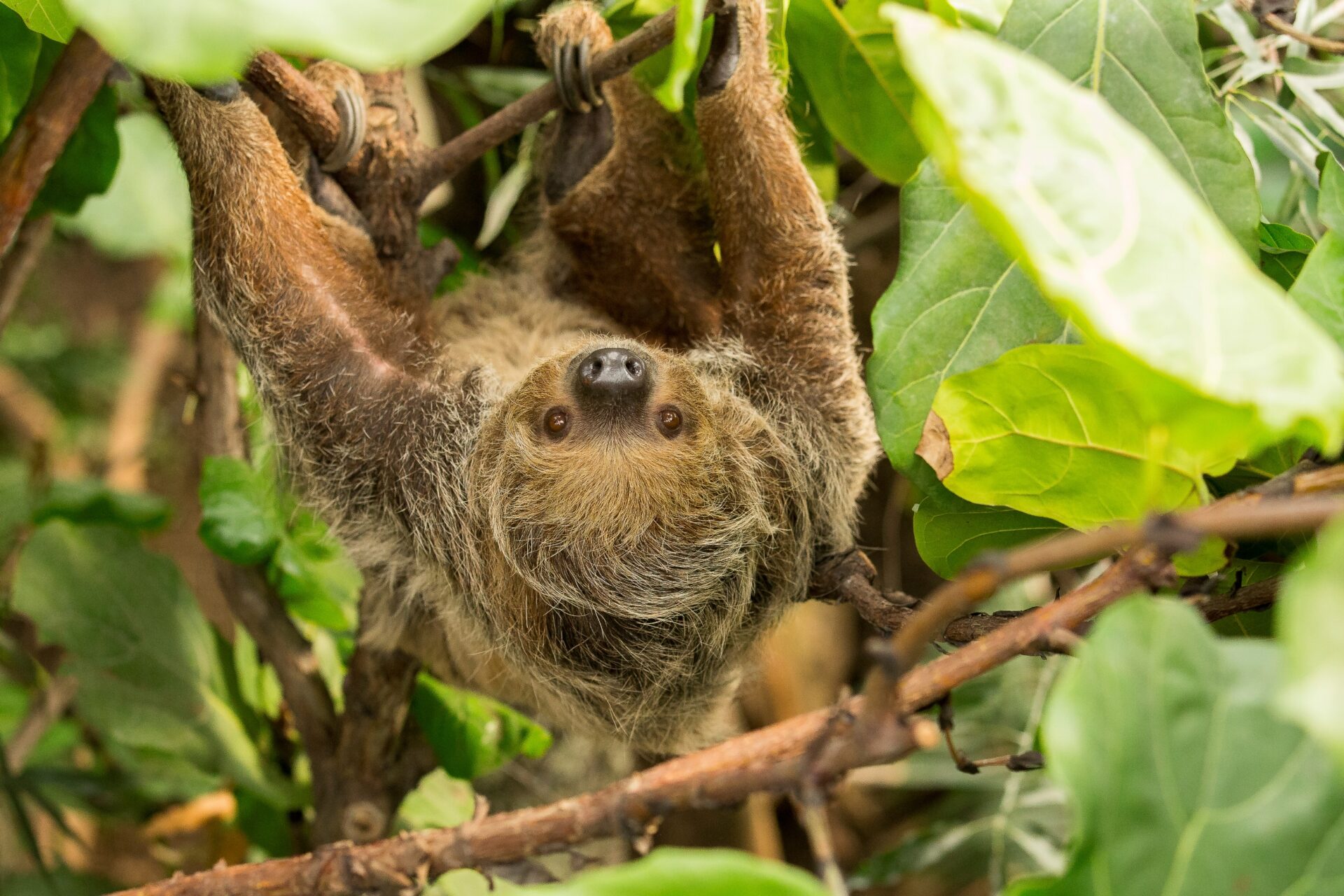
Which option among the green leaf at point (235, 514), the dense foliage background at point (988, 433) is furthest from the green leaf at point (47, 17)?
the green leaf at point (235, 514)

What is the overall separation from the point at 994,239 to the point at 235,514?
1796mm

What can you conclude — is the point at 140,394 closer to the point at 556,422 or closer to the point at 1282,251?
the point at 556,422

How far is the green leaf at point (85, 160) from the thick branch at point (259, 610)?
43 centimetres

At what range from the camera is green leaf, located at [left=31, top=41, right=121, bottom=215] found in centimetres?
253

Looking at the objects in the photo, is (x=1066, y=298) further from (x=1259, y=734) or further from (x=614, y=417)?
(x=614, y=417)

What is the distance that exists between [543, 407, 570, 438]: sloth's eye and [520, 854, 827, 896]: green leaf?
1.72 m

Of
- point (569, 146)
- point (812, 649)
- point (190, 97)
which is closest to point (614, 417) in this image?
point (569, 146)

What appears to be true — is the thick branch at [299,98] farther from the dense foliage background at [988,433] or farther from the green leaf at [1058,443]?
the green leaf at [1058,443]

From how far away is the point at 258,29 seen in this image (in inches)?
35.1

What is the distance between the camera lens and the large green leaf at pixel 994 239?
5.92 feet

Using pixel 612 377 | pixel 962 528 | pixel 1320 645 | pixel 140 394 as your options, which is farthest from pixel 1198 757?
pixel 140 394

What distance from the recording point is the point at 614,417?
251cm

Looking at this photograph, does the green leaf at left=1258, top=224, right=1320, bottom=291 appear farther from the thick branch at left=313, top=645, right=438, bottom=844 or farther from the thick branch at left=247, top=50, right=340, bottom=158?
the thick branch at left=313, top=645, right=438, bottom=844

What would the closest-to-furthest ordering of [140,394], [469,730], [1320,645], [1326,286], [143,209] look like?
[1320,645]
[1326,286]
[469,730]
[143,209]
[140,394]
